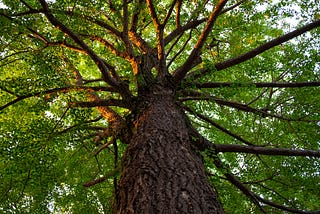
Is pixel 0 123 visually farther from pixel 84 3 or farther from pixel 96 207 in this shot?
pixel 84 3

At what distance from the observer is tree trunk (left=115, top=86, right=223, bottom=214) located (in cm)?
195

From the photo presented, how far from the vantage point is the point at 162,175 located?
2.27 meters

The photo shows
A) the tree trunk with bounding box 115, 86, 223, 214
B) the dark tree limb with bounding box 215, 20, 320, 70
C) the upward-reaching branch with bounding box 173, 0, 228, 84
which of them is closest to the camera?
the tree trunk with bounding box 115, 86, 223, 214

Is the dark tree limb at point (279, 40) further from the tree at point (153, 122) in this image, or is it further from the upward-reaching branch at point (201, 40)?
the upward-reaching branch at point (201, 40)

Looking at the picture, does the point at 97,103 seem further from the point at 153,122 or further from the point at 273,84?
the point at 273,84

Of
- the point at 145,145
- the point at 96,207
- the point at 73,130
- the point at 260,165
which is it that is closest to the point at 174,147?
the point at 145,145

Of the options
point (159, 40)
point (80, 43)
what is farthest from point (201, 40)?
point (80, 43)

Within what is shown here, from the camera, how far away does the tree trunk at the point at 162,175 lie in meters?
1.95

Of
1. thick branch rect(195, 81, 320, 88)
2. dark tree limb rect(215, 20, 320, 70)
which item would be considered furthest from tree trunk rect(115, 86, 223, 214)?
dark tree limb rect(215, 20, 320, 70)

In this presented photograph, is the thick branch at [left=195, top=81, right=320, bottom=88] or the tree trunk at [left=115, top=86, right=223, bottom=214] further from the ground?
the thick branch at [left=195, top=81, right=320, bottom=88]

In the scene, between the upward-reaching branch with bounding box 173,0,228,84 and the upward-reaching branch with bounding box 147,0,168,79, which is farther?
the upward-reaching branch with bounding box 147,0,168,79

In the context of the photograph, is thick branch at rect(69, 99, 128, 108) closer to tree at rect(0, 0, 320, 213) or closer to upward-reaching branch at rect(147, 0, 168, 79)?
tree at rect(0, 0, 320, 213)

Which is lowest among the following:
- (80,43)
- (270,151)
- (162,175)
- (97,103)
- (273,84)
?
(162,175)

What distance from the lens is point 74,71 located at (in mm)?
6516
